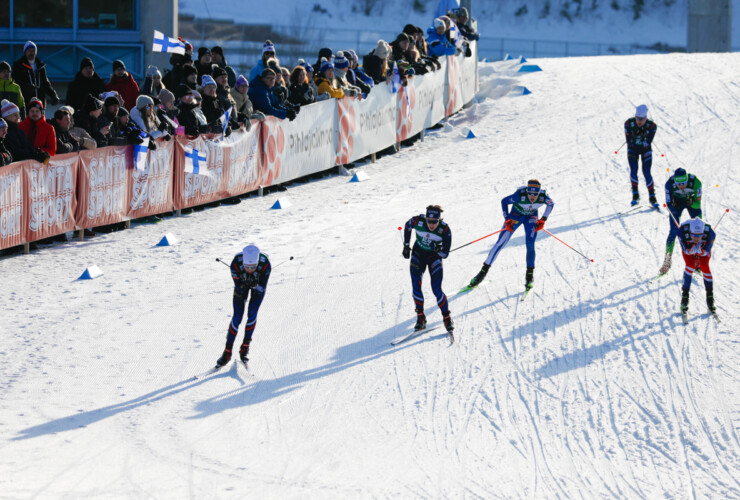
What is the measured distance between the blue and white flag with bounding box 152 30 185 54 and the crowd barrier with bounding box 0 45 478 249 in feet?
5.60

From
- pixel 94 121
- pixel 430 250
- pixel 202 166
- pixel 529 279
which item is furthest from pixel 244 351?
pixel 202 166

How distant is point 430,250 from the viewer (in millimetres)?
11562

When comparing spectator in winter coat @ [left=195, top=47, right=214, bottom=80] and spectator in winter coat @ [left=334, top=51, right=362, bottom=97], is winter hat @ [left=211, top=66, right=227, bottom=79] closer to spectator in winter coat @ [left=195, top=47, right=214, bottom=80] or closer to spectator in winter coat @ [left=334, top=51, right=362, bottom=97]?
spectator in winter coat @ [left=195, top=47, right=214, bottom=80]

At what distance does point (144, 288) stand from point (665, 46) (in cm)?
4298

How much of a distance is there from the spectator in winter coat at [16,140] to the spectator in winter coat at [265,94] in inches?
188

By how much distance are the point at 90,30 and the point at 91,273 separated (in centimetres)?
1035

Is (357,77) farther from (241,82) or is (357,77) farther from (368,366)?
(368,366)

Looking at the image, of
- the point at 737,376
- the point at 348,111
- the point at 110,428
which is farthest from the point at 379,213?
the point at 110,428

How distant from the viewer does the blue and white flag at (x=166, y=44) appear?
16.3m

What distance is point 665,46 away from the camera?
50.4 meters

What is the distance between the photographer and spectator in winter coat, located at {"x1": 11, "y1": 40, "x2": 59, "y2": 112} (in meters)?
15.1

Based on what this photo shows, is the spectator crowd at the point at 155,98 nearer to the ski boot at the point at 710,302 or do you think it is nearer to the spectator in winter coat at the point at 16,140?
the spectator in winter coat at the point at 16,140

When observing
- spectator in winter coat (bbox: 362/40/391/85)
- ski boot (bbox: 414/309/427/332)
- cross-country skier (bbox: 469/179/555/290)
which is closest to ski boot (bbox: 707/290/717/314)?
cross-country skier (bbox: 469/179/555/290)

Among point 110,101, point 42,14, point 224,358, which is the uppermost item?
point 42,14
